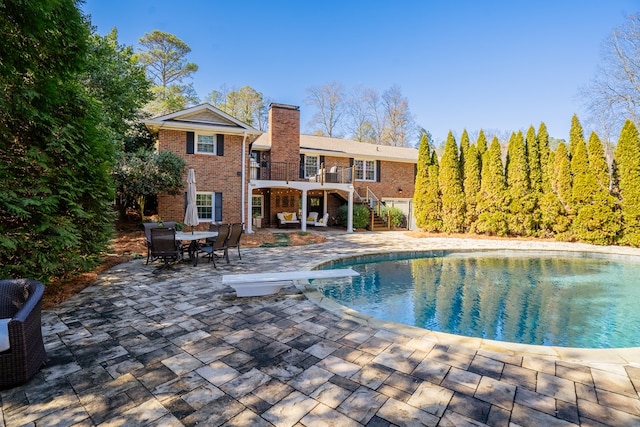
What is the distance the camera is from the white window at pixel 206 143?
562 inches

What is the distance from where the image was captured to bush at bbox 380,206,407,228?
1939 cm

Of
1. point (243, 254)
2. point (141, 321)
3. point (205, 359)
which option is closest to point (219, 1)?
point (243, 254)

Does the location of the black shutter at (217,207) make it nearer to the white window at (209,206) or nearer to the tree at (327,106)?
the white window at (209,206)

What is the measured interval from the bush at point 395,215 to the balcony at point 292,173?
292 centimetres

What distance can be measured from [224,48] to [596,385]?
21255 mm

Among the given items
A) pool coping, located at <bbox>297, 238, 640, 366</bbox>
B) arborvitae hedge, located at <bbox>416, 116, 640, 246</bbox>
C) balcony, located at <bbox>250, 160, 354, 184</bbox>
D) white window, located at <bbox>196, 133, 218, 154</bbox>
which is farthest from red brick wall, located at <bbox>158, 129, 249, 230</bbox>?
pool coping, located at <bbox>297, 238, 640, 366</bbox>

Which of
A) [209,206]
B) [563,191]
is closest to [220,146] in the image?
[209,206]

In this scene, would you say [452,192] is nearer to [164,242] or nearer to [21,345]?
[164,242]

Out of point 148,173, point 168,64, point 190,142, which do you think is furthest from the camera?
point 168,64

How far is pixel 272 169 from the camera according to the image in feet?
57.9

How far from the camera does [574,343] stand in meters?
4.59

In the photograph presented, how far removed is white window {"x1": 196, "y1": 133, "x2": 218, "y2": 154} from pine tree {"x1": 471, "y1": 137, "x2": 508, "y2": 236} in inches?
530

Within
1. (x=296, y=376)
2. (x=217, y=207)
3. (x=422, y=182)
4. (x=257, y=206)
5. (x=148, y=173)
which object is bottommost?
(x=296, y=376)

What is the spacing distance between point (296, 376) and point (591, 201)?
16.1 m
